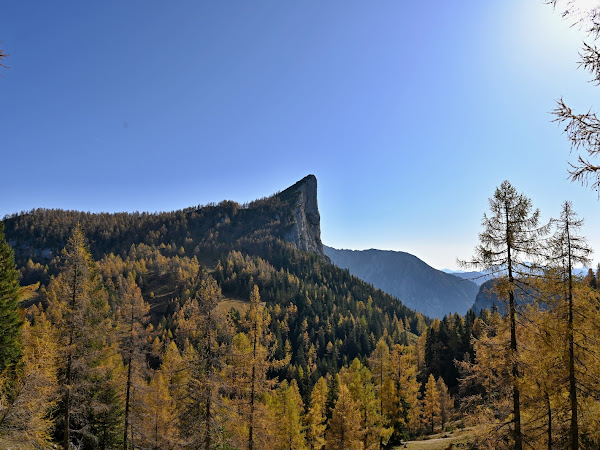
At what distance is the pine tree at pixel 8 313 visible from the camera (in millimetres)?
20391

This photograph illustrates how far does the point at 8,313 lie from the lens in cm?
2131

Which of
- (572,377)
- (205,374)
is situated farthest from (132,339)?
(572,377)

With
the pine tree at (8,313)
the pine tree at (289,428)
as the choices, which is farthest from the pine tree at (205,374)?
the pine tree at (289,428)

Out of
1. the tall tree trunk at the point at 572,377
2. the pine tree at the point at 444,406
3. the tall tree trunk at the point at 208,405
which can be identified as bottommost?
the pine tree at the point at 444,406

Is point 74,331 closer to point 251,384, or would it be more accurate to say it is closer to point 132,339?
point 132,339

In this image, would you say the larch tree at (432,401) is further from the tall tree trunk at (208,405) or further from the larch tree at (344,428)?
the tall tree trunk at (208,405)

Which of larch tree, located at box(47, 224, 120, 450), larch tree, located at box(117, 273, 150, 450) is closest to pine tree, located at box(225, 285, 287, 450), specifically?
larch tree, located at box(117, 273, 150, 450)

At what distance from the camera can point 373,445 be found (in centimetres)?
3419

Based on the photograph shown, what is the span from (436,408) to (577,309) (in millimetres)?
42661

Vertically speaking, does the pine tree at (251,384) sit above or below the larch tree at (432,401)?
above

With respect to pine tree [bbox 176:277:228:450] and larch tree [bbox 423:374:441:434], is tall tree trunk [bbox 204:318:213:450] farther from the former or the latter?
larch tree [bbox 423:374:441:434]

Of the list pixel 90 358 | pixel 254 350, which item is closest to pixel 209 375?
pixel 254 350

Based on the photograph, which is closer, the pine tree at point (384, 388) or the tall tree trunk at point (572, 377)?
the tall tree trunk at point (572, 377)

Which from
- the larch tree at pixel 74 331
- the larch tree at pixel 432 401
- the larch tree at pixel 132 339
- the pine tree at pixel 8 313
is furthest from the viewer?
the larch tree at pixel 432 401
